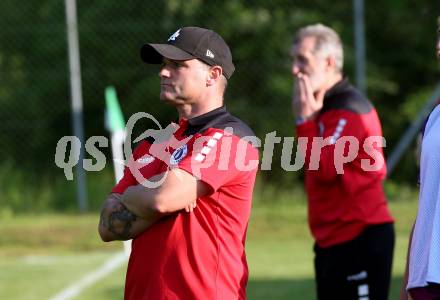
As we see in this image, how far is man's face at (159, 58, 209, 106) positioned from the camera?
449 centimetres

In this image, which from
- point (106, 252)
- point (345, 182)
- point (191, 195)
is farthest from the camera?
point (106, 252)

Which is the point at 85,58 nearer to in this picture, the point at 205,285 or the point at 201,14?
the point at 201,14

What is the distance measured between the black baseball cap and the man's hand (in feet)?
5.56

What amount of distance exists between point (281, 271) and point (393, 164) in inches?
152

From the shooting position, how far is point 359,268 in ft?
20.7

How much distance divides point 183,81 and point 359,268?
231 cm

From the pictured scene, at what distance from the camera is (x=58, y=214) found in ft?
46.6

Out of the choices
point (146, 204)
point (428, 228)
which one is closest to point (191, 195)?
point (146, 204)

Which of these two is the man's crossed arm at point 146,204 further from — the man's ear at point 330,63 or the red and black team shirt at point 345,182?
the man's ear at point 330,63

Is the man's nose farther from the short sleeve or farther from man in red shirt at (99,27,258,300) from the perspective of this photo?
A: the short sleeve

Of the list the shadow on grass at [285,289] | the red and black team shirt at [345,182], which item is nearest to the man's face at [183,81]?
the red and black team shirt at [345,182]

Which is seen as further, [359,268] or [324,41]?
[324,41]

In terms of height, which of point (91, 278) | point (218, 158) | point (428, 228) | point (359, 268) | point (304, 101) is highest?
point (304, 101)

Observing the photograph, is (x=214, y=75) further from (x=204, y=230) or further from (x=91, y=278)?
(x=91, y=278)
